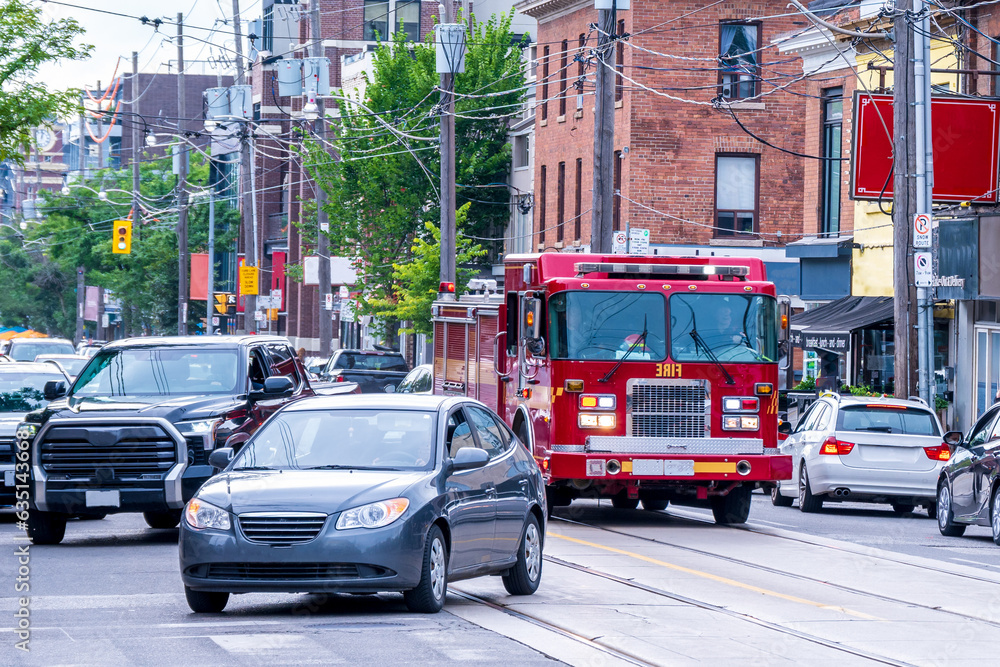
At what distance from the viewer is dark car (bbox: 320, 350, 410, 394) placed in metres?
36.6

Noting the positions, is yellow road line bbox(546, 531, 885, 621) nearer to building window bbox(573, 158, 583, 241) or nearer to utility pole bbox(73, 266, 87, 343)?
Result: building window bbox(573, 158, 583, 241)

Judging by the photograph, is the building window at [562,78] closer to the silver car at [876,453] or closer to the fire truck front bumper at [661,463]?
the silver car at [876,453]

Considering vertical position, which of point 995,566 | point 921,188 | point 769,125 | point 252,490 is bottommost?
point 995,566

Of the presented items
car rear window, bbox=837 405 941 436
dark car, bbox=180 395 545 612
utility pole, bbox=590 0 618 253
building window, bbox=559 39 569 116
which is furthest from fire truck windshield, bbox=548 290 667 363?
building window, bbox=559 39 569 116

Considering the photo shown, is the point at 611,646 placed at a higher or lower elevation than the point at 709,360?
lower

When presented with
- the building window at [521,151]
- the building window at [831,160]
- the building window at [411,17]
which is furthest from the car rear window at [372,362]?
the building window at [411,17]

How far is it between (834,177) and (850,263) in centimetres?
264

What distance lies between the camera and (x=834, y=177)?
37594 mm

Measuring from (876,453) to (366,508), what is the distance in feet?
42.5

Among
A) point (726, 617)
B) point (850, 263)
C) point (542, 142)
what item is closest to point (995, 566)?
point (726, 617)

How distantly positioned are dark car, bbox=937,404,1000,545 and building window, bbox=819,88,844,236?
59.2 feet

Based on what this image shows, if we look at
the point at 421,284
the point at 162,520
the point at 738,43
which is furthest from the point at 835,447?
the point at 738,43

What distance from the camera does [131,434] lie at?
15492 mm

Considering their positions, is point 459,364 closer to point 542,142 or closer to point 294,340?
point 542,142
